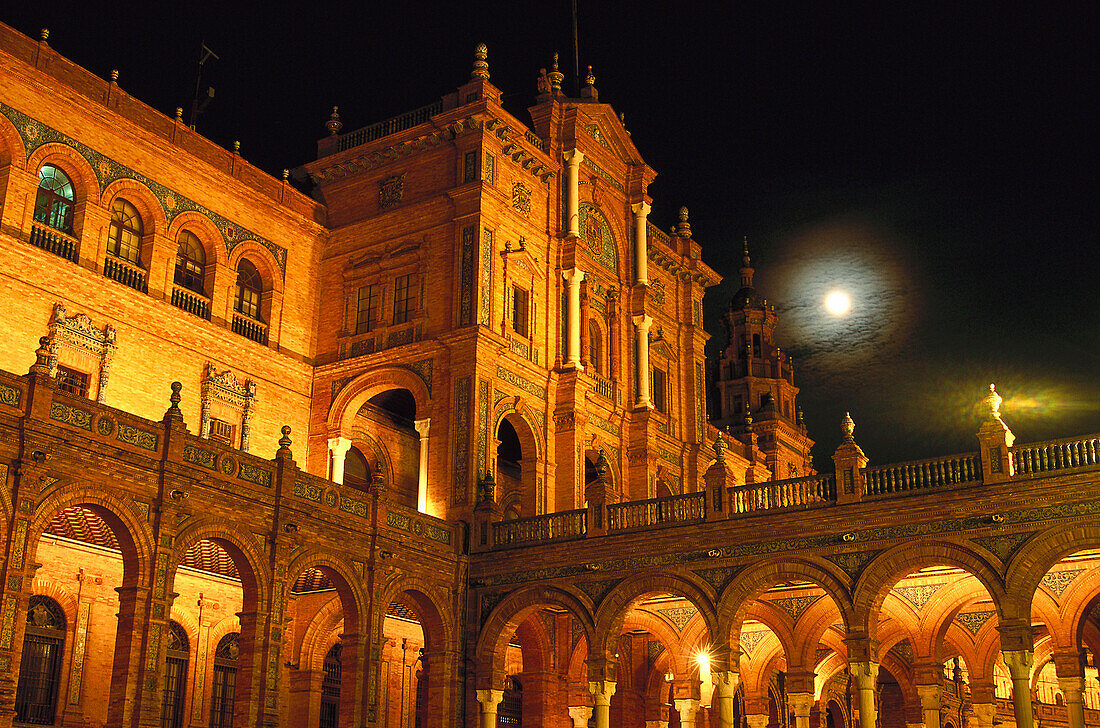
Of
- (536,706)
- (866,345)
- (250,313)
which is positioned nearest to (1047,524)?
(536,706)

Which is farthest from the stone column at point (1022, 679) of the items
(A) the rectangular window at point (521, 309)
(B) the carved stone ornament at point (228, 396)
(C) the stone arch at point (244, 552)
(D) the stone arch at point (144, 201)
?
(D) the stone arch at point (144, 201)

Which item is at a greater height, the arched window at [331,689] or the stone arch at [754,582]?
the stone arch at [754,582]

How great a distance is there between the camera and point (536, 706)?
98.6 ft

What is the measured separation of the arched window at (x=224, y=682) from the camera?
1101 inches

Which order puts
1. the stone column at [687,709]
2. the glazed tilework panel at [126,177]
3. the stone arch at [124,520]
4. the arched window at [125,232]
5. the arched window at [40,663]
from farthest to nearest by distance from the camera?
the stone column at [687,709] → the arched window at [125,232] → the glazed tilework panel at [126,177] → the arched window at [40,663] → the stone arch at [124,520]

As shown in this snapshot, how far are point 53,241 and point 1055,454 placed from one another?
21.8 meters

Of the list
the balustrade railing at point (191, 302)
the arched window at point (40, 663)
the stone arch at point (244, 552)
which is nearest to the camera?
the stone arch at point (244, 552)

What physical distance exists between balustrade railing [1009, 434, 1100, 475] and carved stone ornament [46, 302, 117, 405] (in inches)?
769

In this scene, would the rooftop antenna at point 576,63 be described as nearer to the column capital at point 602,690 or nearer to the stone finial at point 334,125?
the stone finial at point 334,125

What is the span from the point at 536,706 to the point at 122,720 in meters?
12.1

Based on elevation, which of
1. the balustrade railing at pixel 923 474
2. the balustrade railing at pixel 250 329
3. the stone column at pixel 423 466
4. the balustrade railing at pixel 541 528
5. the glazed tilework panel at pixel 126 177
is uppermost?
the glazed tilework panel at pixel 126 177

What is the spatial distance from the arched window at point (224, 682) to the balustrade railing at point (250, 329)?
770cm

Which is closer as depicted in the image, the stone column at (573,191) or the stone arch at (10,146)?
the stone arch at (10,146)

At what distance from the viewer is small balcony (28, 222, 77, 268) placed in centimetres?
2627
